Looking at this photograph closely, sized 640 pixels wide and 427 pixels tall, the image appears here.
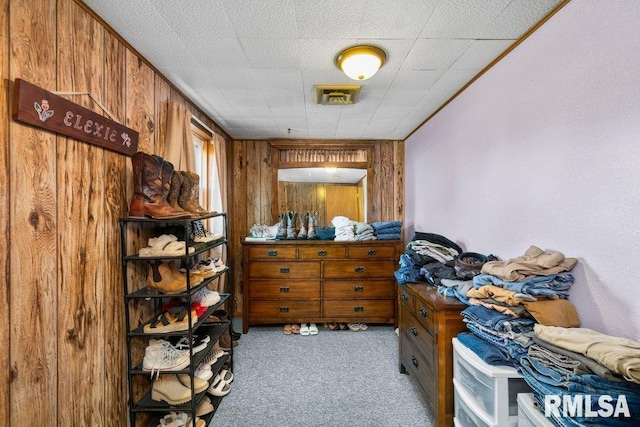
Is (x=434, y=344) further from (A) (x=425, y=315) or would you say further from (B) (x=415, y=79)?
(B) (x=415, y=79)

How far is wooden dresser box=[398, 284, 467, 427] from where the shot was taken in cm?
153

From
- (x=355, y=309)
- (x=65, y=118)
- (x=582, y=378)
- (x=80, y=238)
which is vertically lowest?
(x=355, y=309)

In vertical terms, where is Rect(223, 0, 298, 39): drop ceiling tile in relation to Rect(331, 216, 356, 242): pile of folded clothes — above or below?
above

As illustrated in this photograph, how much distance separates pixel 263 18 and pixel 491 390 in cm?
208

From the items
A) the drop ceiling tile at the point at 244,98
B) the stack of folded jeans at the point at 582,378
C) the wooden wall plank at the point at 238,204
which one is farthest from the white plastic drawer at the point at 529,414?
the wooden wall plank at the point at 238,204

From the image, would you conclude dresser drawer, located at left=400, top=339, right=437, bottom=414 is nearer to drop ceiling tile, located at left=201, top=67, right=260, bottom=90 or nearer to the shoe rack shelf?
the shoe rack shelf

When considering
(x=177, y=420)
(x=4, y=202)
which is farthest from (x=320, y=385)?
(x=4, y=202)

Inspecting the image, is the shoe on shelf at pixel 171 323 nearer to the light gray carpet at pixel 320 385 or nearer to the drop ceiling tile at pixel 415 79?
the light gray carpet at pixel 320 385

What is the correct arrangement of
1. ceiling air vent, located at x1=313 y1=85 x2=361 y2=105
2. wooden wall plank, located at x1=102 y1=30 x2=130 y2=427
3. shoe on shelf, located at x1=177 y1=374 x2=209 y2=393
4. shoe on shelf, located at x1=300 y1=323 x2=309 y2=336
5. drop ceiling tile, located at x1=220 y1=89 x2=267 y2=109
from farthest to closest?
shoe on shelf, located at x1=300 y1=323 x2=309 y2=336 < drop ceiling tile, located at x1=220 y1=89 x2=267 y2=109 < ceiling air vent, located at x1=313 y1=85 x2=361 y2=105 < shoe on shelf, located at x1=177 y1=374 x2=209 y2=393 < wooden wall plank, located at x1=102 y1=30 x2=130 y2=427

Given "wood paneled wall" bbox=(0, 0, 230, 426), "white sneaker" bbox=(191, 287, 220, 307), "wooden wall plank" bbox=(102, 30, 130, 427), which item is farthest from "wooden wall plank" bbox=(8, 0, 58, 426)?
"white sneaker" bbox=(191, 287, 220, 307)

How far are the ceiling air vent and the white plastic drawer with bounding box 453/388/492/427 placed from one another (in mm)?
2093

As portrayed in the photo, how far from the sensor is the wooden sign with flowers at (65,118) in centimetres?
93

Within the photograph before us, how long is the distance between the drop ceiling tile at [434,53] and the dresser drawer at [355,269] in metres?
1.97

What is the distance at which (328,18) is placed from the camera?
1304 millimetres
